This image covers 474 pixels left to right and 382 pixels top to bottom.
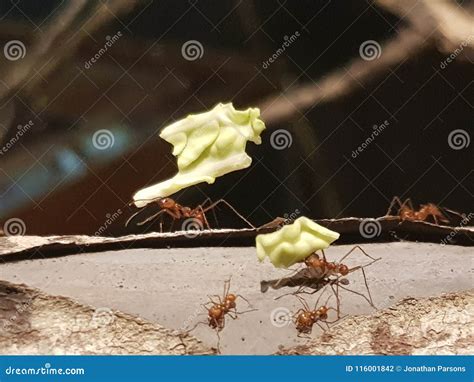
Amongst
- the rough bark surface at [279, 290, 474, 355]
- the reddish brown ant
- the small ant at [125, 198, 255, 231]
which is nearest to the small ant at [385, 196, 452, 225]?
the reddish brown ant

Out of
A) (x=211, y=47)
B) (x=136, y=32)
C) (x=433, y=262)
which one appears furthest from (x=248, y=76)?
(x=433, y=262)

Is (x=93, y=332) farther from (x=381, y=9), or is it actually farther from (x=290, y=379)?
(x=381, y=9)

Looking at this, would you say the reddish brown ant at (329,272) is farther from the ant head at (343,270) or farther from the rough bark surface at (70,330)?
the rough bark surface at (70,330)

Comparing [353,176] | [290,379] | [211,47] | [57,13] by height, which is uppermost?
[57,13]

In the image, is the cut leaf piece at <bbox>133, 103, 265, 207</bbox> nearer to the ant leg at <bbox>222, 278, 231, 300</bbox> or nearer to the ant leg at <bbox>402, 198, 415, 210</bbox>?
the ant leg at <bbox>222, 278, 231, 300</bbox>

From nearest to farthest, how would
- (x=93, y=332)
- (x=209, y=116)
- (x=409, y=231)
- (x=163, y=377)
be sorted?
(x=93, y=332) → (x=163, y=377) → (x=409, y=231) → (x=209, y=116)
